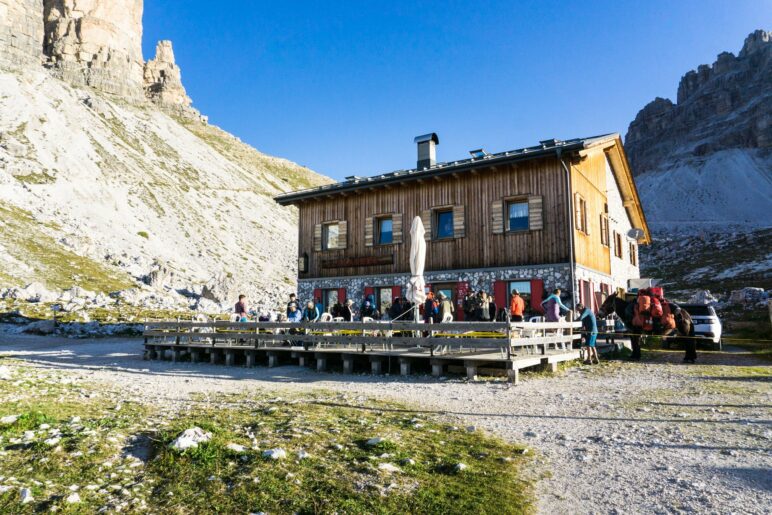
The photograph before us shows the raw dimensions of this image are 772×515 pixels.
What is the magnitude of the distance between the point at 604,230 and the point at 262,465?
22.3m

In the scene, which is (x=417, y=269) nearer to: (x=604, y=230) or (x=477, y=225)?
(x=477, y=225)

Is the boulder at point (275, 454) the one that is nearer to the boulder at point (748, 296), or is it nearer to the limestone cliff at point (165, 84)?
the boulder at point (748, 296)

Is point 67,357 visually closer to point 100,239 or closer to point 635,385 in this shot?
point 635,385

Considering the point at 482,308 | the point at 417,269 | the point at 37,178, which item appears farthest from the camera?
the point at 37,178

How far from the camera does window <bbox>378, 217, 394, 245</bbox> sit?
22.8 metres

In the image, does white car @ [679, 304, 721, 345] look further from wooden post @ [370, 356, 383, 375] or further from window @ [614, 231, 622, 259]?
wooden post @ [370, 356, 383, 375]

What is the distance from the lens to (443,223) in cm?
2172

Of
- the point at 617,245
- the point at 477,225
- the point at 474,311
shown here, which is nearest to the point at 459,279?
the point at 477,225

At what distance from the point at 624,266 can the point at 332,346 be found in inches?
760

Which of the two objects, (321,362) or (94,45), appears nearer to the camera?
(321,362)

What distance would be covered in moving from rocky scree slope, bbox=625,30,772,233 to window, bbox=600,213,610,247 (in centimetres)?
8850

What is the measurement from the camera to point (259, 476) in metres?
4.85

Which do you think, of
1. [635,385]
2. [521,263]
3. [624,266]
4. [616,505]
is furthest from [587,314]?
[624,266]

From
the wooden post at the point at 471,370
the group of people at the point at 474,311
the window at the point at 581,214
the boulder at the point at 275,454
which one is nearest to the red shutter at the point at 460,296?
the group of people at the point at 474,311
